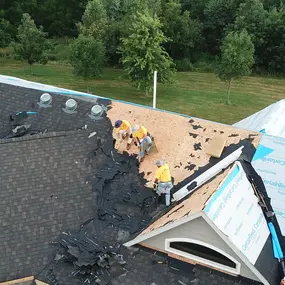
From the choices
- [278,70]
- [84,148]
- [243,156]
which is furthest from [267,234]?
[278,70]

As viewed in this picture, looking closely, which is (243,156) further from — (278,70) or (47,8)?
(47,8)

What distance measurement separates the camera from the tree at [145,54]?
31.1m

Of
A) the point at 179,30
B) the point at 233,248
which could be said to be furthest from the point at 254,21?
the point at 233,248

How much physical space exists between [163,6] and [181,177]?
34.9 metres

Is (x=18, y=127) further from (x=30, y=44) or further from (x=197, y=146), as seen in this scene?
(x=30, y=44)

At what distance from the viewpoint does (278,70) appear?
148 ft

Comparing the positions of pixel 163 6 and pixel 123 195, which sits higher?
pixel 163 6

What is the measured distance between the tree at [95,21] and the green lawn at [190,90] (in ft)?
13.5

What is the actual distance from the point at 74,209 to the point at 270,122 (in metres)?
10.1

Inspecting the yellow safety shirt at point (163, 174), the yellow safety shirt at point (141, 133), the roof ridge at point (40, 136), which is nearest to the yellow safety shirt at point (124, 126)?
the yellow safety shirt at point (141, 133)

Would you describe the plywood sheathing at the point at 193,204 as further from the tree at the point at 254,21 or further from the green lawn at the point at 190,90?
the tree at the point at 254,21

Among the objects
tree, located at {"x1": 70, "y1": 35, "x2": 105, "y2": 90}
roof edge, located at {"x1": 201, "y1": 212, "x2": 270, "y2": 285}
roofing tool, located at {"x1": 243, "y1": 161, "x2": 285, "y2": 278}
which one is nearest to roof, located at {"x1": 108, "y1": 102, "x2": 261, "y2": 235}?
roofing tool, located at {"x1": 243, "y1": 161, "x2": 285, "y2": 278}

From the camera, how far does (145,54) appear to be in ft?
103

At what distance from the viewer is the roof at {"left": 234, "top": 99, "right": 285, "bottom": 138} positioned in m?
18.8
